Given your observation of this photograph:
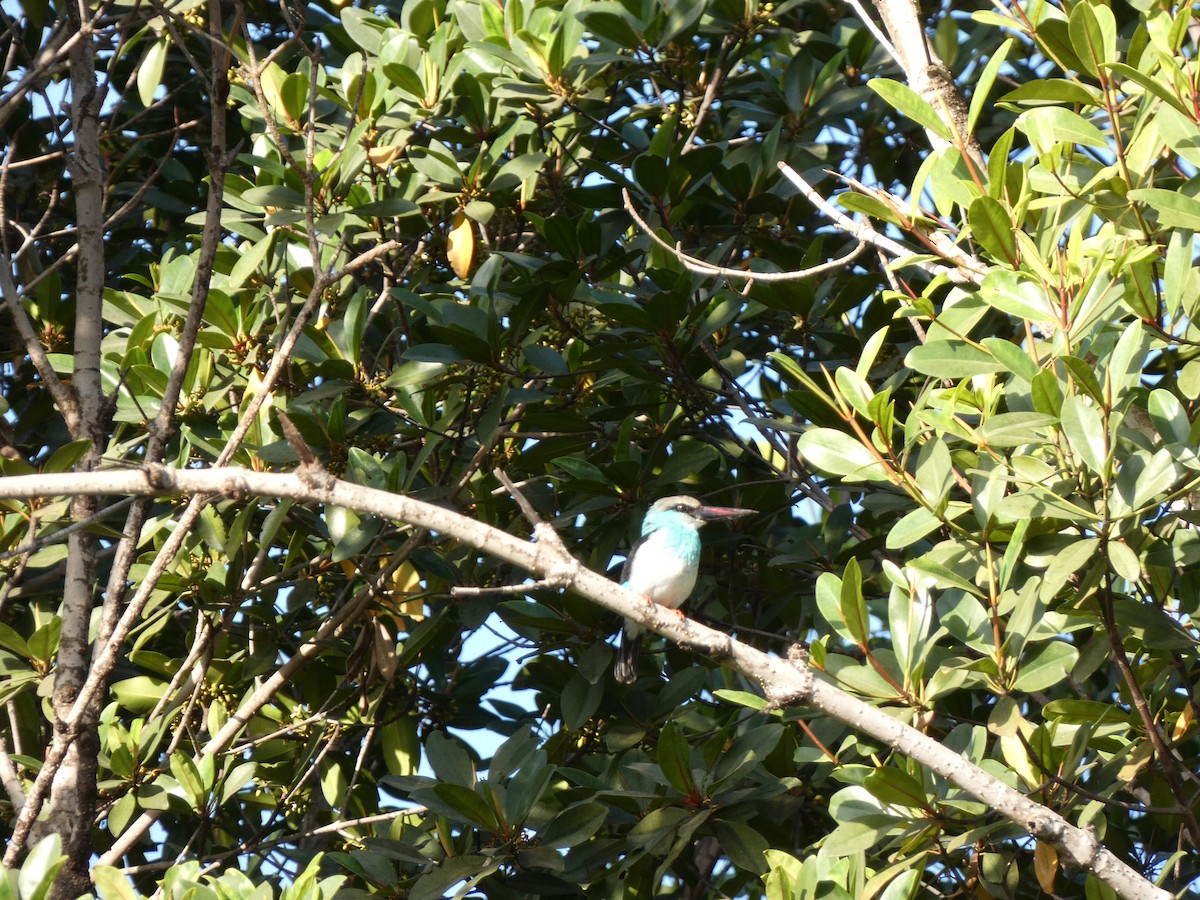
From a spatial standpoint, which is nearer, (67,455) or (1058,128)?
(1058,128)

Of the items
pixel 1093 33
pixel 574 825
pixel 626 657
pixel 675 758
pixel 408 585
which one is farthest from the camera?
pixel 408 585

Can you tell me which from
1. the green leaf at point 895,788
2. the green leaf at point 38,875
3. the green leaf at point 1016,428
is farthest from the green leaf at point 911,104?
the green leaf at point 38,875

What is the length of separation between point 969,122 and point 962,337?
570mm

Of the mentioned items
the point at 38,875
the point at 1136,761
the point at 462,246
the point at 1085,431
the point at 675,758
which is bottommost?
the point at 675,758

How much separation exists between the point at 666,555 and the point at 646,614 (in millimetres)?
1685

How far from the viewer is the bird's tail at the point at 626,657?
3.66 m

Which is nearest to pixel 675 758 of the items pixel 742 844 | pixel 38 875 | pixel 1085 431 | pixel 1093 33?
pixel 742 844

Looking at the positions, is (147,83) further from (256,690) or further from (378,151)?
(256,690)

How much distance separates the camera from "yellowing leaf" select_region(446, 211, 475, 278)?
3.77m

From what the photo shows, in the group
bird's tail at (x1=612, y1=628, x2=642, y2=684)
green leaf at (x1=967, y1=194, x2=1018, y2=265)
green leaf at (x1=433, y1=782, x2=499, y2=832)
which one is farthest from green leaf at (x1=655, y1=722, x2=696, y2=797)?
green leaf at (x1=967, y1=194, x2=1018, y2=265)

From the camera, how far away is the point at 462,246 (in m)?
3.78

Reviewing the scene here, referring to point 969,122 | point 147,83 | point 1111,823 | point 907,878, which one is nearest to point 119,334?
point 147,83

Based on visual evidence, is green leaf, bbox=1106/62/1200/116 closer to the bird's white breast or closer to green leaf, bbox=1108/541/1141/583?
green leaf, bbox=1108/541/1141/583

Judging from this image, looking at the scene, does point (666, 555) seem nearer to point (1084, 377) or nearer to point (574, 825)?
point (574, 825)
